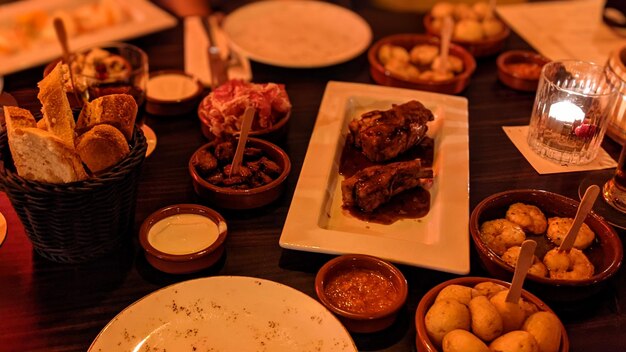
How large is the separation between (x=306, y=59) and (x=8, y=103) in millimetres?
1150

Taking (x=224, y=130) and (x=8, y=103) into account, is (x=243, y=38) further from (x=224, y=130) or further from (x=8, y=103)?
(x=8, y=103)

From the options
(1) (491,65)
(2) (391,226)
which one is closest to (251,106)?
(2) (391,226)

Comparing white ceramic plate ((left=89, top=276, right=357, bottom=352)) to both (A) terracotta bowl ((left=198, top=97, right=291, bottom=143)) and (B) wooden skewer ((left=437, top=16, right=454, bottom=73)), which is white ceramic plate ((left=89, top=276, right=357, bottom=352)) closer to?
(A) terracotta bowl ((left=198, top=97, right=291, bottom=143))

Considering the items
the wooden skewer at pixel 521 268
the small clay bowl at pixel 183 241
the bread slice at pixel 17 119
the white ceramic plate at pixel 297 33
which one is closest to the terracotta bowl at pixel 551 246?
the wooden skewer at pixel 521 268

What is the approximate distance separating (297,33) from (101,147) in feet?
4.94

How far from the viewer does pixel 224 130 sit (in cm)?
194

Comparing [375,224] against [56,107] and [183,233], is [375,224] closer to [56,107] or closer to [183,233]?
[183,233]

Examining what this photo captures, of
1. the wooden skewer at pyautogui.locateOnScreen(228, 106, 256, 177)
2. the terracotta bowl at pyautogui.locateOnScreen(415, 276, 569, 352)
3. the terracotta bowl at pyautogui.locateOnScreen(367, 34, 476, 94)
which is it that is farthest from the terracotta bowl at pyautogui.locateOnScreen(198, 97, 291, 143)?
the terracotta bowl at pyautogui.locateOnScreen(415, 276, 569, 352)

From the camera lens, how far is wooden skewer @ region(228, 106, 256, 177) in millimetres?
1766

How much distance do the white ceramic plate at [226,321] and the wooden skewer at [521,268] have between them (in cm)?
37

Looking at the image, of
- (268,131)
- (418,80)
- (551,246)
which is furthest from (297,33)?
(551,246)

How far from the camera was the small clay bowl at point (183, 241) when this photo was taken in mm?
1521

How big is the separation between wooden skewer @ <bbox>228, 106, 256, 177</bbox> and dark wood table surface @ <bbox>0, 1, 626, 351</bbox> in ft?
0.43

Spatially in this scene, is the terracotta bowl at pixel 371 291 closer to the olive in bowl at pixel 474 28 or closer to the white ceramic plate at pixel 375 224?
the white ceramic plate at pixel 375 224
